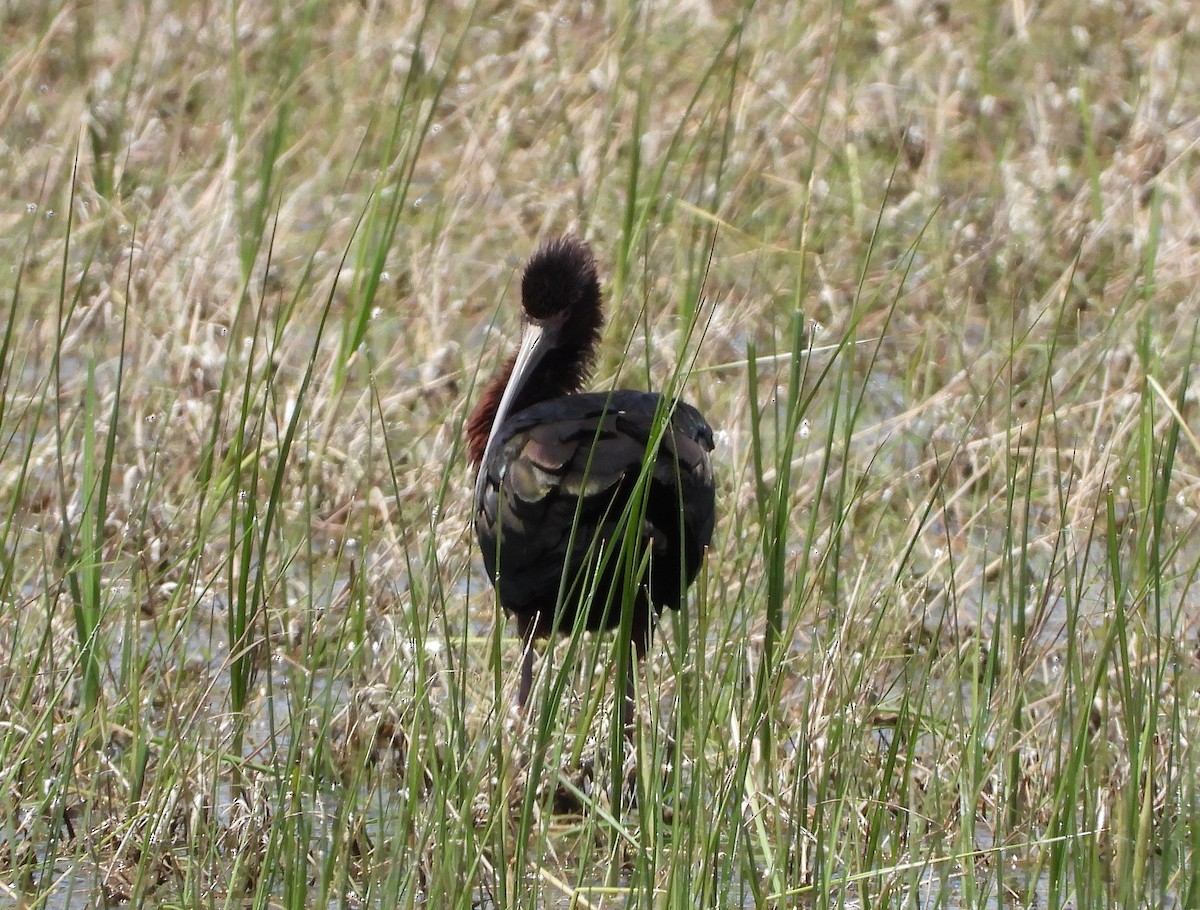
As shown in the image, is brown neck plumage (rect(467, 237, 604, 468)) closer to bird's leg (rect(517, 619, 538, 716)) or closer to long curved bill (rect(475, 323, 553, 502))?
long curved bill (rect(475, 323, 553, 502))

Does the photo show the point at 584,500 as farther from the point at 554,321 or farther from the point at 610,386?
the point at 610,386

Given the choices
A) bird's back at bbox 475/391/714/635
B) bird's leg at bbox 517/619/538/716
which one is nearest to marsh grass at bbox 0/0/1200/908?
bird's leg at bbox 517/619/538/716

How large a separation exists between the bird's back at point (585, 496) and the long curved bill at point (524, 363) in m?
0.26

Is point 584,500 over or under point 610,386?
under

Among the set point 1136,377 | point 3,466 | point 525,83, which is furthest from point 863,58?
point 3,466

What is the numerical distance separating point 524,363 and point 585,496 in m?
0.90

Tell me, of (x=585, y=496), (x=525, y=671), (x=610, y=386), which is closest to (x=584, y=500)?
(x=585, y=496)

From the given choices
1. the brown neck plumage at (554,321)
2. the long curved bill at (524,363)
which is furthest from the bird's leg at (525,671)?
the brown neck plumage at (554,321)

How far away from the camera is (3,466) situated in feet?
15.4

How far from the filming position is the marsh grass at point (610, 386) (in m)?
2.93

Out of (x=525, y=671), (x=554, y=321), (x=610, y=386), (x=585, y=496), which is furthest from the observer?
(x=610, y=386)

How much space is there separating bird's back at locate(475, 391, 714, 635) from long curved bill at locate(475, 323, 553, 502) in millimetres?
258

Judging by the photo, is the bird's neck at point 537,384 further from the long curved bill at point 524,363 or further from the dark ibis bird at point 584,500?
the dark ibis bird at point 584,500

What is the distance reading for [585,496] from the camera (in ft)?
11.9
